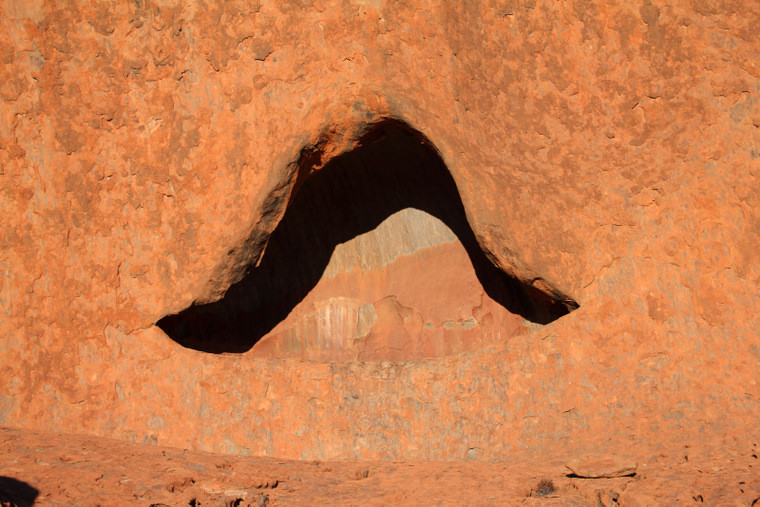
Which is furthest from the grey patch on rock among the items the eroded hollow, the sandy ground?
the sandy ground

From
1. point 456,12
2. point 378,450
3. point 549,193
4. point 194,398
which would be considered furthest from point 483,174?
point 194,398

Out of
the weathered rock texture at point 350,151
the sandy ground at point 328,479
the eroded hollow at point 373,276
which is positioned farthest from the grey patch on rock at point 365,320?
the sandy ground at point 328,479

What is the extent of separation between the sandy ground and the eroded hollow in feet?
4.28

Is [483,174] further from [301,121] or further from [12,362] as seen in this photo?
[12,362]

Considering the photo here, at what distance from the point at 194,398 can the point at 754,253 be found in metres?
3.24

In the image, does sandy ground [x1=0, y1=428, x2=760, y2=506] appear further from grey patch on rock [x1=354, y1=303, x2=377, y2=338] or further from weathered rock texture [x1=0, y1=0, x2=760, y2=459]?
grey patch on rock [x1=354, y1=303, x2=377, y2=338]

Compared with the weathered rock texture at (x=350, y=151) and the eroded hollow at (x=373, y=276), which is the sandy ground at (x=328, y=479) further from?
the eroded hollow at (x=373, y=276)

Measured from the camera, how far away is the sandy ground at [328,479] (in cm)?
341

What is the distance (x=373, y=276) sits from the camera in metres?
5.59

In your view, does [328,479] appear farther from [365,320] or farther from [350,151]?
[350,151]

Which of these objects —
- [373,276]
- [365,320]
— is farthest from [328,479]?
[373,276]

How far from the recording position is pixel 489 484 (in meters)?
3.79

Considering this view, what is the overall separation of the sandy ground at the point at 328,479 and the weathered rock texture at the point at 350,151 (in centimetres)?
24

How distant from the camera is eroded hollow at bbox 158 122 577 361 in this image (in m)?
5.33
